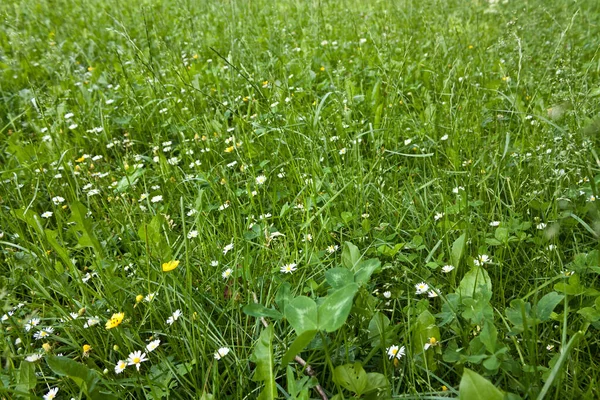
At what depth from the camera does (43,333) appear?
1526 mm

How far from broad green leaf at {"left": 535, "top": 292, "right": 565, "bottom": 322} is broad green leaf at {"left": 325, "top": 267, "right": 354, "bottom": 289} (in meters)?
0.45

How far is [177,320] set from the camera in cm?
154

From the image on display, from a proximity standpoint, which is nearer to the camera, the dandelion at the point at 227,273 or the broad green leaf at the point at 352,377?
the broad green leaf at the point at 352,377

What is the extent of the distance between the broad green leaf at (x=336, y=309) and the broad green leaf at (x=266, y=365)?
0.14 metres

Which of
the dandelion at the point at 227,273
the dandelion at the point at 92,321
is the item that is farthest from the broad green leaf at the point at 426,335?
the dandelion at the point at 92,321

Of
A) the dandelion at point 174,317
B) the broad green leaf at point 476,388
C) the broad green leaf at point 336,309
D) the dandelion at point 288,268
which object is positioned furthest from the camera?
the dandelion at point 288,268

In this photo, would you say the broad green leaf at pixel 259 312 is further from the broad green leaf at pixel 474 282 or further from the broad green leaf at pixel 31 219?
the broad green leaf at pixel 31 219

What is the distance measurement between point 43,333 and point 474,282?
1.22 metres

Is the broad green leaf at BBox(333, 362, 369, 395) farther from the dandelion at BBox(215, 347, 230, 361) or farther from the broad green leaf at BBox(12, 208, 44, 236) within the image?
the broad green leaf at BBox(12, 208, 44, 236)

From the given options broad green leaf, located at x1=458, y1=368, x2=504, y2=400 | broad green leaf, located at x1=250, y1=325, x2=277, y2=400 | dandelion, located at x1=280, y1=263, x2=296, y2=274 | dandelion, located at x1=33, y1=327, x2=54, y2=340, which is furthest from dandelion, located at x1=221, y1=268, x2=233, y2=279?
broad green leaf, located at x1=458, y1=368, x2=504, y2=400

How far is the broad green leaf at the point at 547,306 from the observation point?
4.06 ft

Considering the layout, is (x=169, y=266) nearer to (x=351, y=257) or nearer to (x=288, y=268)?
(x=288, y=268)

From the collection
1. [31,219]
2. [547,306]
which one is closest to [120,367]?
[31,219]

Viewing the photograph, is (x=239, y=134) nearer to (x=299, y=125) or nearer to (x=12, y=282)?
(x=299, y=125)
